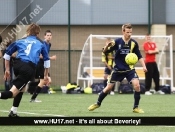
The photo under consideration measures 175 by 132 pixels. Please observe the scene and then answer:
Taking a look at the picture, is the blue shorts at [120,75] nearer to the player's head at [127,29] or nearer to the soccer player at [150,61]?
the player's head at [127,29]

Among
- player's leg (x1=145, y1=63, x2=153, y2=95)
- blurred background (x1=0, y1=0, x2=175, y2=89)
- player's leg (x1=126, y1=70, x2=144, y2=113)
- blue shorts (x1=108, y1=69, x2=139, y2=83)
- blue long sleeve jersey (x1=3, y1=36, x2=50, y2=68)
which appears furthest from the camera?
blurred background (x1=0, y1=0, x2=175, y2=89)

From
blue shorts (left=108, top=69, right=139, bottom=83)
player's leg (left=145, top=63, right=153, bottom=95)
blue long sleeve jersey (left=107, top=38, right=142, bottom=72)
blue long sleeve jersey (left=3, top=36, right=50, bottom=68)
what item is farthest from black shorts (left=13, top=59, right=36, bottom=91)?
player's leg (left=145, top=63, right=153, bottom=95)

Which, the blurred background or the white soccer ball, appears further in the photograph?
the blurred background

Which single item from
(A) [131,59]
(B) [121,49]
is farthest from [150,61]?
(A) [131,59]

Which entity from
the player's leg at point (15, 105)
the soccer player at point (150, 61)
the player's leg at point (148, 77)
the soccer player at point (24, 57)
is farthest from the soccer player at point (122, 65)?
the player's leg at point (148, 77)

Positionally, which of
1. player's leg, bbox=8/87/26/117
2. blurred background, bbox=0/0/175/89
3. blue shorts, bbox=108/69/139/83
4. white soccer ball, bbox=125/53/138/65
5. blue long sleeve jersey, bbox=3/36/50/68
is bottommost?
player's leg, bbox=8/87/26/117

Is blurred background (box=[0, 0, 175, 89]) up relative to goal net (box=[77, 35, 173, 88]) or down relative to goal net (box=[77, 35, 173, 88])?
up

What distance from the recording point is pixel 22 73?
11336mm

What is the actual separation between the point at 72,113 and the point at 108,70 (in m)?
8.79

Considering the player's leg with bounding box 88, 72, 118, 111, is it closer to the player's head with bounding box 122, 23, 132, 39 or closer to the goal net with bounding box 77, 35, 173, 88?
the player's head with bounding box 122, 23, 132, 39

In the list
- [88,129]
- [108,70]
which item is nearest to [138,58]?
[88,129]

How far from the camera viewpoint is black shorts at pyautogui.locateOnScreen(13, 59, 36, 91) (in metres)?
11.3

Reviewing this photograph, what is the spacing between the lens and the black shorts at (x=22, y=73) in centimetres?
1130

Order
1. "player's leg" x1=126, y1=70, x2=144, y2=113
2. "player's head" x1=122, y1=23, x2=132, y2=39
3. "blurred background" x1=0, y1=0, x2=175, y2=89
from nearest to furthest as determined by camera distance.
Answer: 1. "player's leg" x1=126, y1=70, x2=144, y2=113
2. "player's head" x1=122, y1=23, x2=132, y2=39
3. "blurred background" x1=0, y1=0, x2=175, y2=89
